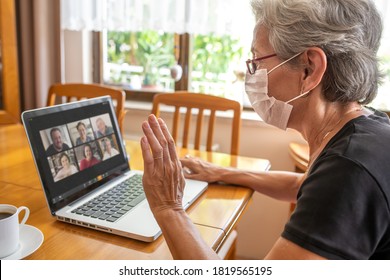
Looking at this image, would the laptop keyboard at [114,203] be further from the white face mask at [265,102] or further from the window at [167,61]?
the window at [167,61]

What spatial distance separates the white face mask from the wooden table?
0.27 m

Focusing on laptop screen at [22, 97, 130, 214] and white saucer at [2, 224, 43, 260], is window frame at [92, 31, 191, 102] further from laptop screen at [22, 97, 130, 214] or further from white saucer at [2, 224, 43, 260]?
white saucer at [2, 224, 43, 260]

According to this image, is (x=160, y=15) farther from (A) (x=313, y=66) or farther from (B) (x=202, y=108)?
(A) (x=313, y=66)

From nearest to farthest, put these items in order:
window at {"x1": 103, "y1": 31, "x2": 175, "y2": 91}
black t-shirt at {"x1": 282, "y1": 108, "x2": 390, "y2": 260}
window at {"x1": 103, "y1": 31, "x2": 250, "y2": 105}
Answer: black t-shirt at {"x1": 282, "y1": 108, "x2": 390, "y2": 260}
window at {"x1": 103, "y1": 31, "x2": 250, "y2": 105}
window at {"x1": 103, "y1": 31, "x2": 175, "y2": 91}

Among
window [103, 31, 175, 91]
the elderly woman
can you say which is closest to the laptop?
the elderly woman

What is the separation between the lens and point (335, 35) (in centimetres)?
90

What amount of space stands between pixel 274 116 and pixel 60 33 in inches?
74.8

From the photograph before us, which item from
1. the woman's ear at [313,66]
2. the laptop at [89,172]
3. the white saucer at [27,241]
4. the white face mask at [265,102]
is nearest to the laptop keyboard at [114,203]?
the laptop at [89,172]

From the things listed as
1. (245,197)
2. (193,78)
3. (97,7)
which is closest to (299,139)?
(193,78)

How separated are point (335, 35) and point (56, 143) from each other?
0.74 m

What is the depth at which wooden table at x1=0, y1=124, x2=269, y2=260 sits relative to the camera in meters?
0.86

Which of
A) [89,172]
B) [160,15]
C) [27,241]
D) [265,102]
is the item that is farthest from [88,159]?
[160,15]

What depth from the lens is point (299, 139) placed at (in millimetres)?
2180

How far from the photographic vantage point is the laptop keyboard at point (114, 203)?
3.29 feet
